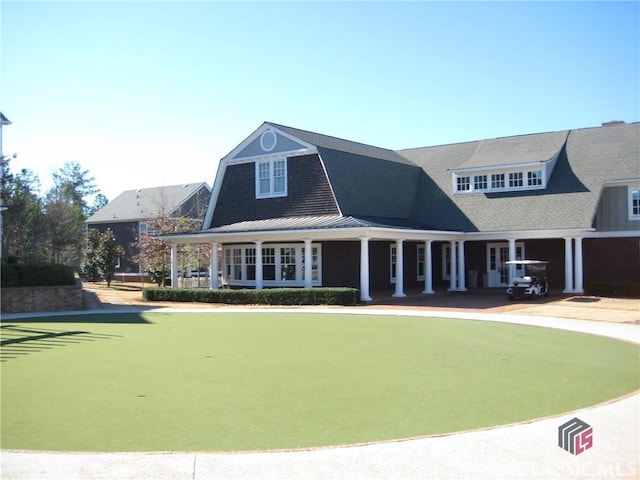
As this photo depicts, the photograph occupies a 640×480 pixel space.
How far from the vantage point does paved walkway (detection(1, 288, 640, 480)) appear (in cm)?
547

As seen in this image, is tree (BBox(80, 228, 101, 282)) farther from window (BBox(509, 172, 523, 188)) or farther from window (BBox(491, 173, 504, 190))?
window (BBox(509, 172, 523, 188))

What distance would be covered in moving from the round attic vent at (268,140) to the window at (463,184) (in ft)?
33.7

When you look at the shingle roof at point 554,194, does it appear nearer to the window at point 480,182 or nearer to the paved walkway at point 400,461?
the window at point 480,182

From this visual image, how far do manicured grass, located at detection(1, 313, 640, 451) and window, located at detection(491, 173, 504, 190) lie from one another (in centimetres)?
1643

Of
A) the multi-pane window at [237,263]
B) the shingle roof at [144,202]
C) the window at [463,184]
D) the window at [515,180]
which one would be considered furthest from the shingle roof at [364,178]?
the shingle roof at [144,202]

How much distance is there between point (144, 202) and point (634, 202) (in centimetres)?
3798

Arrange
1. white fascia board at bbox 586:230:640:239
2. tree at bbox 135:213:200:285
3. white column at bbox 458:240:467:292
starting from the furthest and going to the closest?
tree at bbox 135:213:200:285 < white column at bbox 458:240:467:292 < white fascia board at bbox 586:230:640:239

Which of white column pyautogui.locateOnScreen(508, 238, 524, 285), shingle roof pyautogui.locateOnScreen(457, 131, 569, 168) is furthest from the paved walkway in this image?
shingle roof pyautogui.locateOnScreen(457, 131, 569, 168)

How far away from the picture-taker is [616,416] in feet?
24.0

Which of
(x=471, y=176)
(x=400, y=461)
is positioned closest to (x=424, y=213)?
(x=471, y=176)

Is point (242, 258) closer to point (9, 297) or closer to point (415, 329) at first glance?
point (9, 297)

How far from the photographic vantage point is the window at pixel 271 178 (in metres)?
29.3

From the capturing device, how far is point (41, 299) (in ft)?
76.9

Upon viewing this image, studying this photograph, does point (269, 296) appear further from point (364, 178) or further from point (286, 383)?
point (286, 383)
